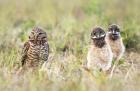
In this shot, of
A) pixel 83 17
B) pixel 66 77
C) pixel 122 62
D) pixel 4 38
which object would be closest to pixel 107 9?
pixel 83 17

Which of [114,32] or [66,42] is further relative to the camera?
[66,42]

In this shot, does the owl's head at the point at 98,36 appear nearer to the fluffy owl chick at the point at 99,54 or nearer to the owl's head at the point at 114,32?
the fluffy owl chick at the point at 99,54

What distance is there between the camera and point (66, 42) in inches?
432

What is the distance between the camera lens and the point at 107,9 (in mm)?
15938

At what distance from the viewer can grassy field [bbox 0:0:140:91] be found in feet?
25.3

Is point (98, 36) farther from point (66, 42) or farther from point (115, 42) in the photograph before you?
point (66, 42)

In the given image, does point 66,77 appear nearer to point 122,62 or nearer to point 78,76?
point 78,76

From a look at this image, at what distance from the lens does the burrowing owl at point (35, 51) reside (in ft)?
28.1

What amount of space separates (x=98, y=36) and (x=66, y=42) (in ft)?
8.83

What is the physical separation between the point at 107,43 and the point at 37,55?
855mm

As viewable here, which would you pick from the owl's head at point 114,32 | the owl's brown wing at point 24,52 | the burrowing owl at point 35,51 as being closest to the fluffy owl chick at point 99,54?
the burrowing owl at point 35,51

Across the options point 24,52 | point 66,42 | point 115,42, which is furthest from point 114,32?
point 66,42

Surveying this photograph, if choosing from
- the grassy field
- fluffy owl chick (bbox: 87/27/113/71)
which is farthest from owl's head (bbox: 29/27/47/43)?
fluffy owl chick (bbox: 87/27/113/71)

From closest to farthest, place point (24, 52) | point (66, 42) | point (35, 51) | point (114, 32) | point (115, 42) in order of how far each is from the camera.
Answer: point (35, 51), point (24, 52), point (114, 32), point (115, 42), point (66, 42)
